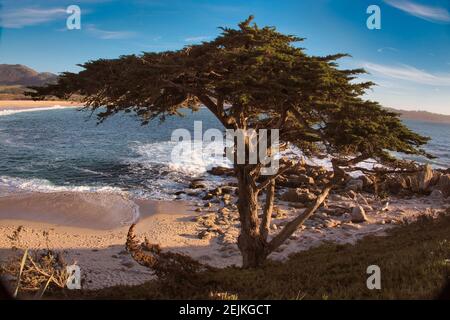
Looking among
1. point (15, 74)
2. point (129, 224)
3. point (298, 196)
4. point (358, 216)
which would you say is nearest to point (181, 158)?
point (298, 196)

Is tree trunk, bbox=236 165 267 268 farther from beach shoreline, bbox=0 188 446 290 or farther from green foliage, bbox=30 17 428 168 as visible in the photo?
beach shoreline, bbox=0 188 446 290

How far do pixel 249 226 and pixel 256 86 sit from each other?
4049mm

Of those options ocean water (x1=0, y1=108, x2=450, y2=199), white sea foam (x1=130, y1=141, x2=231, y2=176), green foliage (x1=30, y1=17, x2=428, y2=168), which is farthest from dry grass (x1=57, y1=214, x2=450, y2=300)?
white sea foam (x1=130, y1=141, x2=231, y2=176)

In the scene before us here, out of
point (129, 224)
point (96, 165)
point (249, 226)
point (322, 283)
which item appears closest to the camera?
point (322, 283)

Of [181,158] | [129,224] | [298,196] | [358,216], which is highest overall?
[181,158]

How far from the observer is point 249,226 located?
9773mm

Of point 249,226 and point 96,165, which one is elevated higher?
point 249,226

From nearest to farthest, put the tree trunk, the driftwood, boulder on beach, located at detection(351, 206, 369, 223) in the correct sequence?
the driftwood, the tree trunk, boulder on beach, located at detection(351, 206, 369, 223)

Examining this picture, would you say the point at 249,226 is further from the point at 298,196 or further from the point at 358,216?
the point at 298,196

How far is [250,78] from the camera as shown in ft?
24.2

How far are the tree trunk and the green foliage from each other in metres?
1.57

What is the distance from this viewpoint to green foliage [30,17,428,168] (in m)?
7.38
